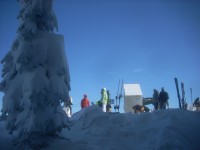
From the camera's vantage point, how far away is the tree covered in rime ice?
10352 millimetres

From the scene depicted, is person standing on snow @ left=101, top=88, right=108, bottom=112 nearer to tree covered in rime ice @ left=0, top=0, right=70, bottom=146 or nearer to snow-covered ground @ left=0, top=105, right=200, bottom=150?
snow-covered ground @ left=0, top=105, right=200, bottom=150

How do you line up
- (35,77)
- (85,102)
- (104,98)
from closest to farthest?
(35,77)
(104,98)
(85,102)

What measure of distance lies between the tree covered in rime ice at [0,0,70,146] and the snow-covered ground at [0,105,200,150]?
1.13 meters

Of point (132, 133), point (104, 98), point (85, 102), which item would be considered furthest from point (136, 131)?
point (85, 102)

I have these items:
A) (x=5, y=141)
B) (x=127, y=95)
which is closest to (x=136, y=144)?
(x=5, y=141)

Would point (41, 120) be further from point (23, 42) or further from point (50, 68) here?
point (23, 42)

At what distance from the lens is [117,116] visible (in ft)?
46.4

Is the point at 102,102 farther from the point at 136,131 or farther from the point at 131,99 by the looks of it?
the point at 136,131

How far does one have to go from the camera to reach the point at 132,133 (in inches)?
491

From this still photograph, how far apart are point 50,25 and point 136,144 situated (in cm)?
738

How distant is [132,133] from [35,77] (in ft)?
19.4

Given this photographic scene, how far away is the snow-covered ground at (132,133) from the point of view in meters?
10.6

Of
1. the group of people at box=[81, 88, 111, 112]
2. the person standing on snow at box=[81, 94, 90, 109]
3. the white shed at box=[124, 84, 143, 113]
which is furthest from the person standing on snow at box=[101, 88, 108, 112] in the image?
the white shed at box=[124, 84, 143, 113]

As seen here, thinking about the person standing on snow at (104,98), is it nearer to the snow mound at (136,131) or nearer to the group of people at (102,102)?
the group of people at (102,102)
